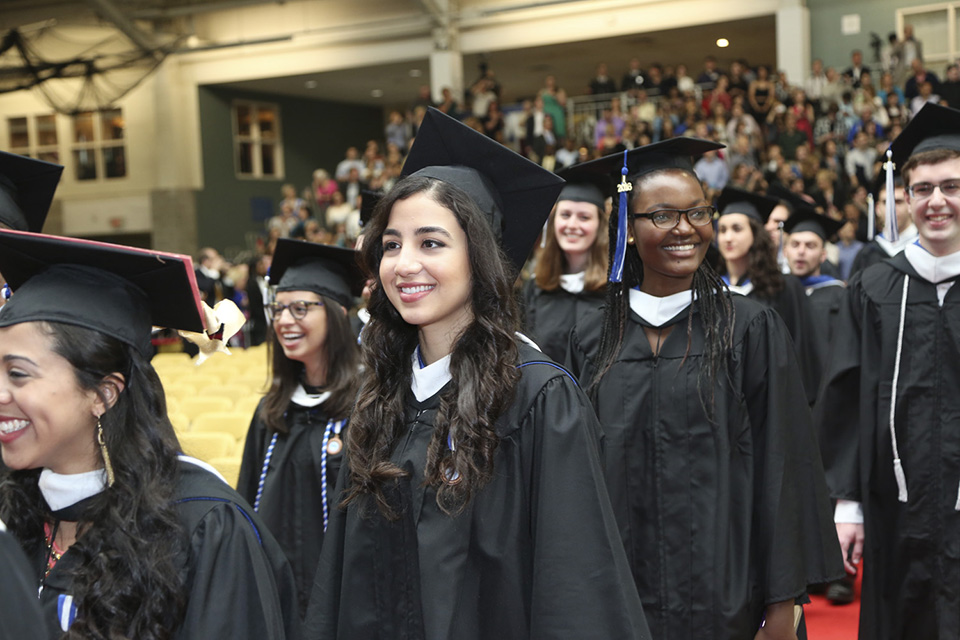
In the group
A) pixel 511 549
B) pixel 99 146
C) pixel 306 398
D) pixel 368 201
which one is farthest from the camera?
pixel 99 146

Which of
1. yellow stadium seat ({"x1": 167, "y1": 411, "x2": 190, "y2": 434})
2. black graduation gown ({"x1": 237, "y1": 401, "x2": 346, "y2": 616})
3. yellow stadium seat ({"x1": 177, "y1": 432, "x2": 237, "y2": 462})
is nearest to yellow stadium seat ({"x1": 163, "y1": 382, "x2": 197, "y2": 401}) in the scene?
yellow stadium seat ({"x1": 167, "y1": 411, "x2": 190, "y2": 434})

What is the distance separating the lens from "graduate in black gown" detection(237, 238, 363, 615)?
3.73 m

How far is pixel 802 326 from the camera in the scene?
19.9ft

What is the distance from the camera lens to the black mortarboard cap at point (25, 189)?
299 cm

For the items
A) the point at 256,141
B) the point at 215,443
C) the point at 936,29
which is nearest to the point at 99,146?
the point at 256,141

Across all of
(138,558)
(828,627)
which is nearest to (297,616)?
(138,558)

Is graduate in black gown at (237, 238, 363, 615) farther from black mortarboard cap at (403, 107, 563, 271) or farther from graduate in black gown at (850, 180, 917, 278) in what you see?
graduate in black gown at (850, 180, 917, 278)

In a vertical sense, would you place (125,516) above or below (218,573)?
above

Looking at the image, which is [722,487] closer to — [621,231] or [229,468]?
[621,231]

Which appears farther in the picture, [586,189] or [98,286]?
[586,189]

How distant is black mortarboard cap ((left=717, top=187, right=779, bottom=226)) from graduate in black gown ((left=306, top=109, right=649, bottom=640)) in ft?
12.0

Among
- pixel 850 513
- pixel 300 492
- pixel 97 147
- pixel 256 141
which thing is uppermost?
pixel 256 141

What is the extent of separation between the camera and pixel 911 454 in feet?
11.0

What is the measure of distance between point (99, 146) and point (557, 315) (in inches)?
871
